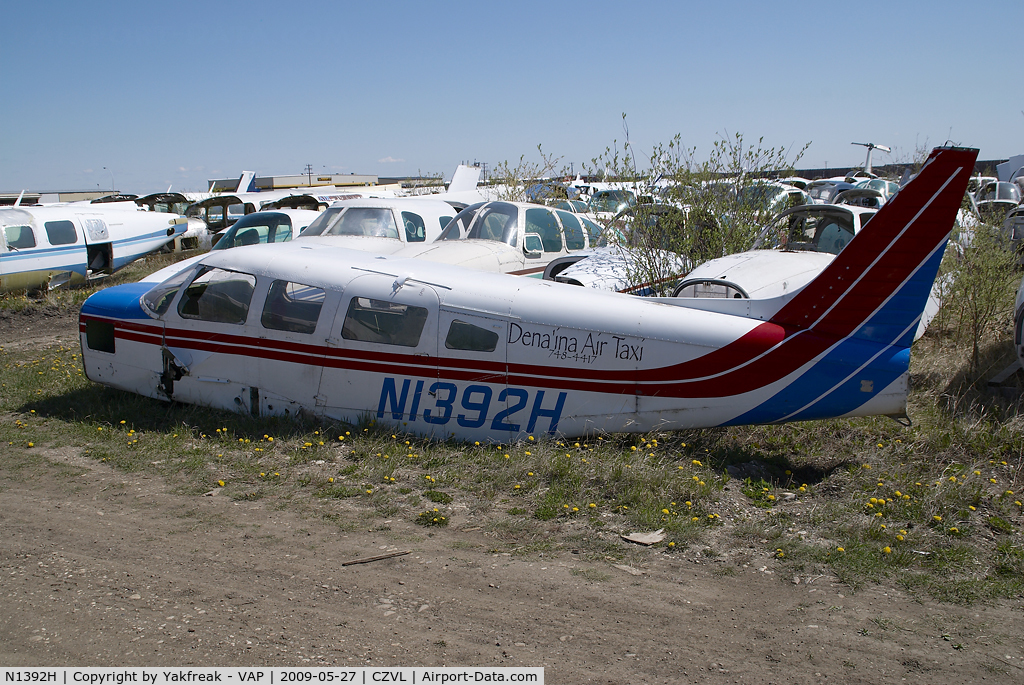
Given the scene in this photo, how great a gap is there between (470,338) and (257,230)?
964cm

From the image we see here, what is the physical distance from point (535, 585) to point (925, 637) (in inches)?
83.7

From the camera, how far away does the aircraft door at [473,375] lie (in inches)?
248

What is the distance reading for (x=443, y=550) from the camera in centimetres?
464

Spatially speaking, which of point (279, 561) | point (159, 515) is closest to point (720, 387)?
point (279, 561)

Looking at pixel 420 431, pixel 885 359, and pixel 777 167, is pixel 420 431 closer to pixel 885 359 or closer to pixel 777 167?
pixel 885 359

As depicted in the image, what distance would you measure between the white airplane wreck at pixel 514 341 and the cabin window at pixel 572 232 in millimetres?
5289

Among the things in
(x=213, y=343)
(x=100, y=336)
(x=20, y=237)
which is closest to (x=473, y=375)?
(x=213, y=343)

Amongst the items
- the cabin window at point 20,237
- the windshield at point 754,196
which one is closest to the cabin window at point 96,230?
the cabin window at point 20,237

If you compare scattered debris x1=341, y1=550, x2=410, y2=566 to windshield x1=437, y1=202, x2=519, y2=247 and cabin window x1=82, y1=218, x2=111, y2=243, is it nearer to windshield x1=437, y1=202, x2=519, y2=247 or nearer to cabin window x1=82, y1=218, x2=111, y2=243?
windshield x1=437, y1=202, x2=519, y2=247

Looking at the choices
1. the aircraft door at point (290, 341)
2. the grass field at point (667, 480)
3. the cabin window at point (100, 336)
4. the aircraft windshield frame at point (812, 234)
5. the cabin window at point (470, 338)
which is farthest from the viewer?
the aircraft windshield frame at point (812, 234)

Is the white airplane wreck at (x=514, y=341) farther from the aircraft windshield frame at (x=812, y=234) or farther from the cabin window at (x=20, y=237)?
the cabin window at (x=20, y=237)

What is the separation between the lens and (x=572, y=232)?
12.0 metres

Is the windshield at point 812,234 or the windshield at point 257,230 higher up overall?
the windshield at point 812,234

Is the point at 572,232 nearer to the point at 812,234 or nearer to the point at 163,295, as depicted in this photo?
the point at 812,234
